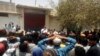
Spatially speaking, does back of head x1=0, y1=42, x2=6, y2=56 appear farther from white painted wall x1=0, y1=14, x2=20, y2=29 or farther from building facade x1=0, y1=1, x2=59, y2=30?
white painted wall x1=0, y1=14, x2=20, y2=29

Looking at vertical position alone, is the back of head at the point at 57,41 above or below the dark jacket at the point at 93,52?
above

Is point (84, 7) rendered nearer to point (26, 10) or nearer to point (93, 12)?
point (93, 12)

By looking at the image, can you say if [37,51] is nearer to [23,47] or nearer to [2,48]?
[23,47]

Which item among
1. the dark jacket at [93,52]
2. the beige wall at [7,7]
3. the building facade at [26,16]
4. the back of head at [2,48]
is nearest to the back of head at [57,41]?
the dark jacket at [93,52]

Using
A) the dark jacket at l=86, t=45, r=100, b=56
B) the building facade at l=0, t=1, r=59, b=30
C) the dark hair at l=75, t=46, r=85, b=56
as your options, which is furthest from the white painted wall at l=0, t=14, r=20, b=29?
the dark hair at l=75, t=46, r=85, b=56

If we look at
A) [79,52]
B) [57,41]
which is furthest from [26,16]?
[57,41]

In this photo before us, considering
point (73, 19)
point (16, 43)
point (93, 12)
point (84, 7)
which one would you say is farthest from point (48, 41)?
point (73, 19)

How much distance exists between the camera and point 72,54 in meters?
9.01

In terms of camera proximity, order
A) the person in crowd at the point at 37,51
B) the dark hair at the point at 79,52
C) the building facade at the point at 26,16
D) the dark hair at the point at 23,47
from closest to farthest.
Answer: the dark hair at the point at 79,52, the person in crowd at the point at 37,51, the dark hair at the point at 23,47, the building facade at the point at 26,16

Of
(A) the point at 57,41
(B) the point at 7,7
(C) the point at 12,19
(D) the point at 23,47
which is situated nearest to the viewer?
(A) the point at 57,41

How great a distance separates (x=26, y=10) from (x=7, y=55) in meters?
41.2

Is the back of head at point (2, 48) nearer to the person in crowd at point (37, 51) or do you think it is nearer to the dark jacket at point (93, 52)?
the person in crowd at point (37, 51)

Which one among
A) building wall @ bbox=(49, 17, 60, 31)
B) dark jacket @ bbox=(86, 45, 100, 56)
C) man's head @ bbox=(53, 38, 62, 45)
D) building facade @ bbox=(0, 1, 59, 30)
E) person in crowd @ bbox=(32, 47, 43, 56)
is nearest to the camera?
man's head @ bbox=(53, 38, 62, 45)

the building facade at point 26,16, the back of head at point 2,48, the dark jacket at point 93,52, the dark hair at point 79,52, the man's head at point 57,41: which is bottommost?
the building facade at point 26,16
